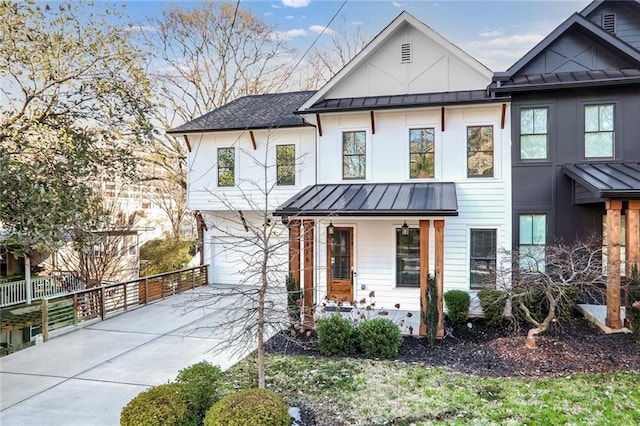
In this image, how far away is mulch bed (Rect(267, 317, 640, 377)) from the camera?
6.46m

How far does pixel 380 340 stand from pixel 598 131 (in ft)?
25.2

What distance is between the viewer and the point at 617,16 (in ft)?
36.3

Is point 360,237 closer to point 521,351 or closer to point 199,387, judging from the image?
point 521,351

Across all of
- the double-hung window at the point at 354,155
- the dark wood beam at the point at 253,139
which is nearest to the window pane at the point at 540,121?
the double-hung window at the point at 354,155

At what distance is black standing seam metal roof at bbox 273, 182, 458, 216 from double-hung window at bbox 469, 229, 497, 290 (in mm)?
1515

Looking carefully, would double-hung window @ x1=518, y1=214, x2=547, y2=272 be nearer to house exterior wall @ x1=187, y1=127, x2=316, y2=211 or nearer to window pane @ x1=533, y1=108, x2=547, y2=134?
window pane @ x1=533, y1=108, x2=547, y2=134

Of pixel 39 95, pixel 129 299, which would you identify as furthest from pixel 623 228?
pixel 129 299

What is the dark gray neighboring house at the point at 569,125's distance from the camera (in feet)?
32.0

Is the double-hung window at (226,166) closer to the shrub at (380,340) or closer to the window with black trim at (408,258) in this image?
the window with black trim at (408,258)

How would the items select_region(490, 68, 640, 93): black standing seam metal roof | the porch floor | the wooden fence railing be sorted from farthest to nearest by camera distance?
select_region(490, 68, 640, 93): black standing seam metal roof < the wooden fence railing < the porch floor

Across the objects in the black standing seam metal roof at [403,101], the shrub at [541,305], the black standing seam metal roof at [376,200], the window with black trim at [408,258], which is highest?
the black standing seam metal roof at [403,101]

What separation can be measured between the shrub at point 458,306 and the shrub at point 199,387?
624 cm

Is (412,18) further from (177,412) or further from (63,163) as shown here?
(177,412)

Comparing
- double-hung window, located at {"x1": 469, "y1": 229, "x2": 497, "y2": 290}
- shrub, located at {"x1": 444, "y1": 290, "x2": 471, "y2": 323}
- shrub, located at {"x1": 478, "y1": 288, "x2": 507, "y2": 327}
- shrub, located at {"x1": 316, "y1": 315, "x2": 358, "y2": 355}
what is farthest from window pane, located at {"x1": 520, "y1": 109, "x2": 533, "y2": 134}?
shrub, located at {"x1": 316, "y1": 315, "x2": 358, "y2": 355}
